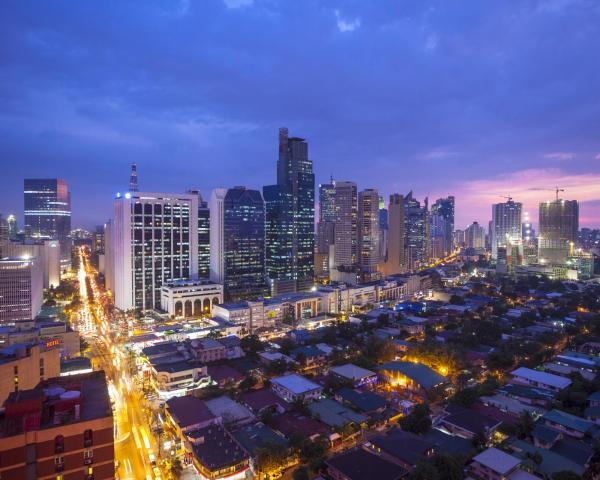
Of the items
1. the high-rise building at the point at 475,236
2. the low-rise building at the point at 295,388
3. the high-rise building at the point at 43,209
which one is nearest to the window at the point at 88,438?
the low-rise building at the point at 295,388

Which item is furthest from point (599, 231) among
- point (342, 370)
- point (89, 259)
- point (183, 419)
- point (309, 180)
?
point (89, 259)

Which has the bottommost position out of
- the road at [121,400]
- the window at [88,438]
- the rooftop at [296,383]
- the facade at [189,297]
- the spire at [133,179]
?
the road at [121,400]

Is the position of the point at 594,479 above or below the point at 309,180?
below

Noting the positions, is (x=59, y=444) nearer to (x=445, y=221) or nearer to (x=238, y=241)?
(x=238, y=241)

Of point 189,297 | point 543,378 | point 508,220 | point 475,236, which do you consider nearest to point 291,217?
point 189,297

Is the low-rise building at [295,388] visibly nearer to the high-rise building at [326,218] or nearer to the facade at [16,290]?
the facade at [16,290]

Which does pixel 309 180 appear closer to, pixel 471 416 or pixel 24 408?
pixel 471 416
